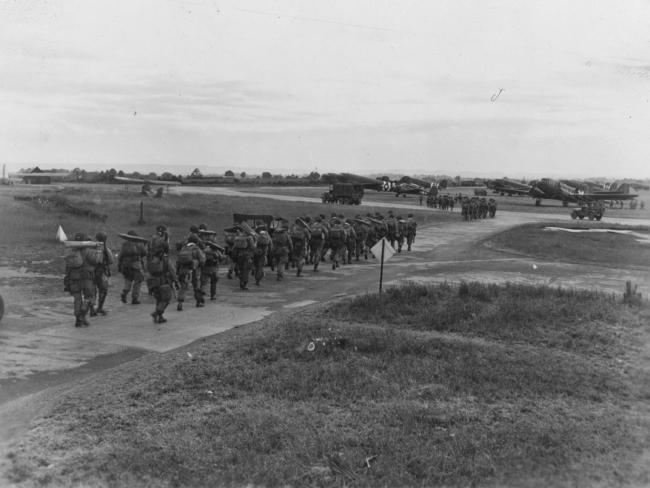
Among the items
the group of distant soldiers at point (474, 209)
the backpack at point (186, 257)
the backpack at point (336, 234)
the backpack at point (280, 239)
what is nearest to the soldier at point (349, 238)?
the backpack at point (336, 234)

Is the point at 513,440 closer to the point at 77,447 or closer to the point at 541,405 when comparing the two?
the point at 541,405

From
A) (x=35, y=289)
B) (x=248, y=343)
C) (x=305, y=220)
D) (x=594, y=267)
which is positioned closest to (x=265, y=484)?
(x=248, y=343)

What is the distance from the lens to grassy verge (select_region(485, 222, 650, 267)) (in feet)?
80.9

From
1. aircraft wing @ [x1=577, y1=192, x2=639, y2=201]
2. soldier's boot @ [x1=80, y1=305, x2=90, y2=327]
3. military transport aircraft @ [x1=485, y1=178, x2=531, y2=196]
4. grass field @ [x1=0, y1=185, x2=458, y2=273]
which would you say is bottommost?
soldier's boot @ [x1=80, y1=305, x2=90, y2=327]

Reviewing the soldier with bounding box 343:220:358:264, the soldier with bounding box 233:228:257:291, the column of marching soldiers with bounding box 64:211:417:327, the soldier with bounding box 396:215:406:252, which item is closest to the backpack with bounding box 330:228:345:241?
the column of marching soldiers with bounding box 64:211:417:327

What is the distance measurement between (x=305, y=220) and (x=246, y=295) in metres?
5.27

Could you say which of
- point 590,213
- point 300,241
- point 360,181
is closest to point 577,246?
point 300,241

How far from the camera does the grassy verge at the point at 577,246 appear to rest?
2467 cm

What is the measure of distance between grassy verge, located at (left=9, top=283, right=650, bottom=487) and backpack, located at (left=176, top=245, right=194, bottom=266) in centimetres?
223

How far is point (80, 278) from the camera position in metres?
11.7

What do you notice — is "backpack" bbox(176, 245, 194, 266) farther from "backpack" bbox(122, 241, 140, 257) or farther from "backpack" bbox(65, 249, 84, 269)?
"backpack" bbox(65, 249, 84, 269)

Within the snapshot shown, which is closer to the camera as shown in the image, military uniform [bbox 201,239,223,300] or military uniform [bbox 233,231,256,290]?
military uniform [bbox 201,239,223,300]

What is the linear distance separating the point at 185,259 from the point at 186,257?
47 mm

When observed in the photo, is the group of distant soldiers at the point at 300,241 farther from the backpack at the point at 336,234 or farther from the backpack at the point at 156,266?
the backpack at the point at 156,266
